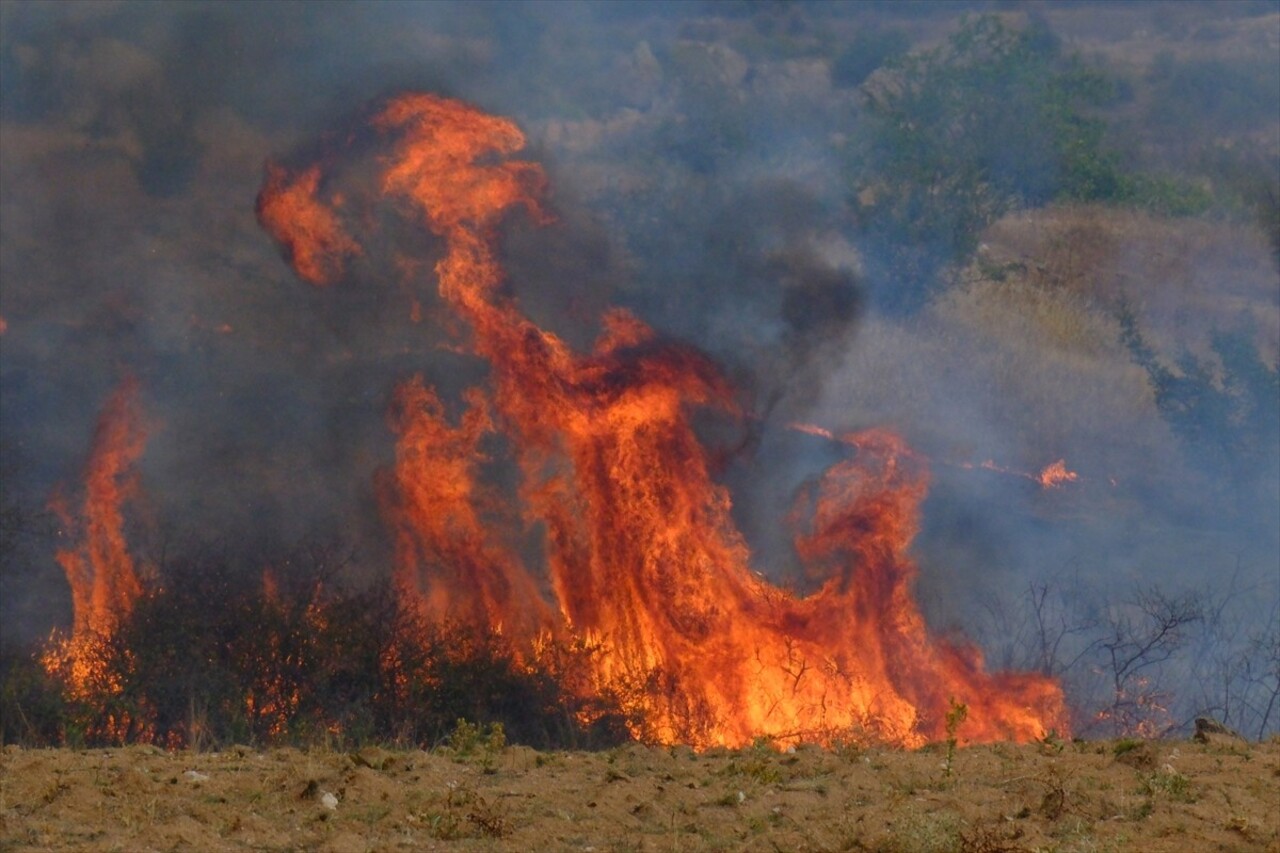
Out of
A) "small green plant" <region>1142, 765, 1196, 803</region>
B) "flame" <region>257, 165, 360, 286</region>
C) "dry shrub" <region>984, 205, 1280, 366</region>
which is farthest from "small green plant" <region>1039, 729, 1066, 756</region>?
"dry shrub" <region>984, 205, 1280, 366</region>

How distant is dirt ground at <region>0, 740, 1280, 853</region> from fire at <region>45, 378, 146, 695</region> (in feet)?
16.0

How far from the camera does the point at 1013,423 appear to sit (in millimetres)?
23250

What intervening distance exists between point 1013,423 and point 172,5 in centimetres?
1335

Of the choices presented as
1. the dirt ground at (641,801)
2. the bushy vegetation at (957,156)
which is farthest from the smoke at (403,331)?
the dirt ground at (641,801)

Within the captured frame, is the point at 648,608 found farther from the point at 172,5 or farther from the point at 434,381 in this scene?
the point at 172,5

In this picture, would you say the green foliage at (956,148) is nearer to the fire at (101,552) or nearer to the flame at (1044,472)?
the flame at (1044,472)

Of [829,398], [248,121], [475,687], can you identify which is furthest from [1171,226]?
[475,687]

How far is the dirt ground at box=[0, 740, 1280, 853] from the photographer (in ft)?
23.3

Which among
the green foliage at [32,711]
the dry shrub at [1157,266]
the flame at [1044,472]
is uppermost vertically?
the dry shrub at [1157,266]

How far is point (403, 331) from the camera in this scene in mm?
16328

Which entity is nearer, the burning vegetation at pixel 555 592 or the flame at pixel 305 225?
the burning vegetation at pixel 555 592

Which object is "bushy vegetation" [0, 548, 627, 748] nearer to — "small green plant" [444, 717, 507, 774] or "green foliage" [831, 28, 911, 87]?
"small green plant" [444, 717, 507, 774]

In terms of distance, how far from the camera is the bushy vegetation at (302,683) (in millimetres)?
12523

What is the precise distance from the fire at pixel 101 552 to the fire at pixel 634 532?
9.00ft
